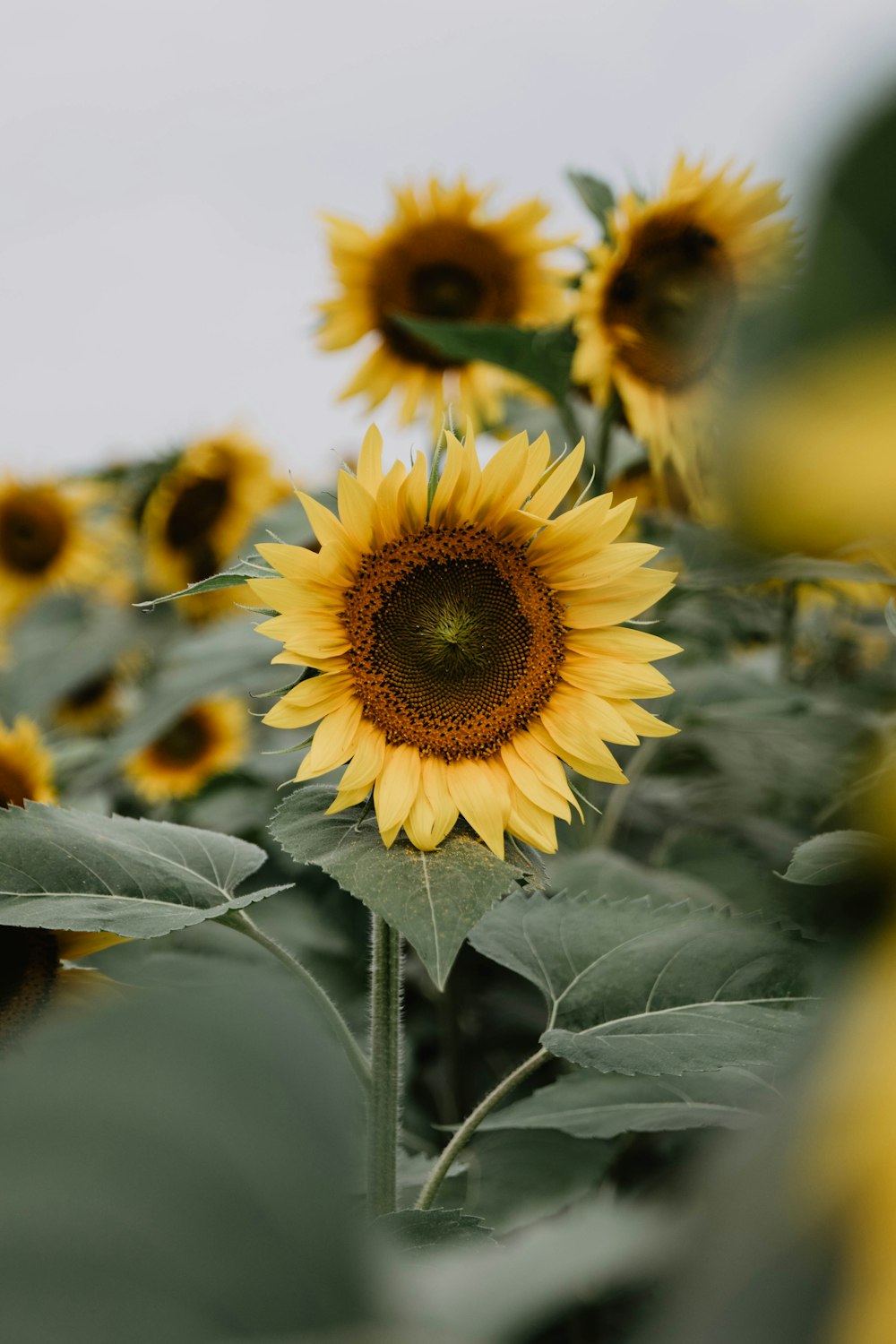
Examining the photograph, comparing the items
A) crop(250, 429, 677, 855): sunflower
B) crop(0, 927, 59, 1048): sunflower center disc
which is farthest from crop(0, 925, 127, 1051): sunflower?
crop(250, 429, 677, 855): sunflower

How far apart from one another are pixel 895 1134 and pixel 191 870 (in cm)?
54

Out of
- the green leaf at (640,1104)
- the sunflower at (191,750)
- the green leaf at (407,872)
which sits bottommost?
the sunflower at (191,750)

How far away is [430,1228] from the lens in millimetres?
500

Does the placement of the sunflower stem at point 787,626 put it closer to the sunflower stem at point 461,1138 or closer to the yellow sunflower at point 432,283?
the yellow sunflower at point 432,283

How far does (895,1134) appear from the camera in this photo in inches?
5.7

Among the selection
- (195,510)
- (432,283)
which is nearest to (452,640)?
(432,283)

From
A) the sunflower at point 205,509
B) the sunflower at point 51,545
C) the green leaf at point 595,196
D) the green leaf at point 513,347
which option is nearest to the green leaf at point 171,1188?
the green leaf at point 513,347

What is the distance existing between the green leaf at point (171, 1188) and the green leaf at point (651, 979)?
37cm

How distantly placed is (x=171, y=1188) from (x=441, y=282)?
1547mm

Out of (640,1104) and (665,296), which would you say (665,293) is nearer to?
(665,296)

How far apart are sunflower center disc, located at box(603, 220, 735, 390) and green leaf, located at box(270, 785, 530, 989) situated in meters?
0.74

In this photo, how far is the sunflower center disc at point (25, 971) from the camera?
0.65 metres

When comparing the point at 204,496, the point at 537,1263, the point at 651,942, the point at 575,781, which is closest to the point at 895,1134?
the point at 537,1263

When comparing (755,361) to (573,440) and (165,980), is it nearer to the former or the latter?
(165,980)
